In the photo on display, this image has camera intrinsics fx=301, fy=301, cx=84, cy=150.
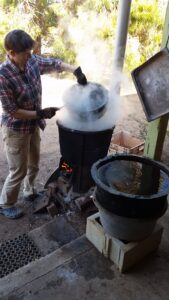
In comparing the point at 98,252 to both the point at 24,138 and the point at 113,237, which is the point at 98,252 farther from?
the point at 24,138

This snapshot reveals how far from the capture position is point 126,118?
670cm

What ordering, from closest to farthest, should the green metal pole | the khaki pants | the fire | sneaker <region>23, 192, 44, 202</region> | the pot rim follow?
the pot rim < the green metal pole < the khaki pants < the fire < sneaker <region>23, 192, 44, 202</region>

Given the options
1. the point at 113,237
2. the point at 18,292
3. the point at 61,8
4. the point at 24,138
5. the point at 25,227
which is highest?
the point at 61,8

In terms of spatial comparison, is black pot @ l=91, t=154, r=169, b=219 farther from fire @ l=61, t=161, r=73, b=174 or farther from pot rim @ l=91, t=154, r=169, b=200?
fire @ l=61, t=161, r=73, b=174

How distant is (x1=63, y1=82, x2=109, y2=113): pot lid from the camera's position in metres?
3.22

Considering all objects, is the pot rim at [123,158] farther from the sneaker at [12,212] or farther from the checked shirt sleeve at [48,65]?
the sneaker at [12,212]

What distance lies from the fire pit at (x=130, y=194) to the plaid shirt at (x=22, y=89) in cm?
116

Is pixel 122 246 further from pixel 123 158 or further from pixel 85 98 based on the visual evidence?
pixel 85 98

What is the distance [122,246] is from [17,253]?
1397 mm

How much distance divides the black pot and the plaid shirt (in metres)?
1.15

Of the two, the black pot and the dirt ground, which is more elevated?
the black pot

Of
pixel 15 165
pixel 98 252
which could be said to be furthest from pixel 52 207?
pixel 98 252

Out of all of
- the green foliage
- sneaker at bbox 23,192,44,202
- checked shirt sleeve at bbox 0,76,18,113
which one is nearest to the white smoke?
checked shirt sleeve at bbox 0,76,18,113

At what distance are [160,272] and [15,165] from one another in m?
1.96
